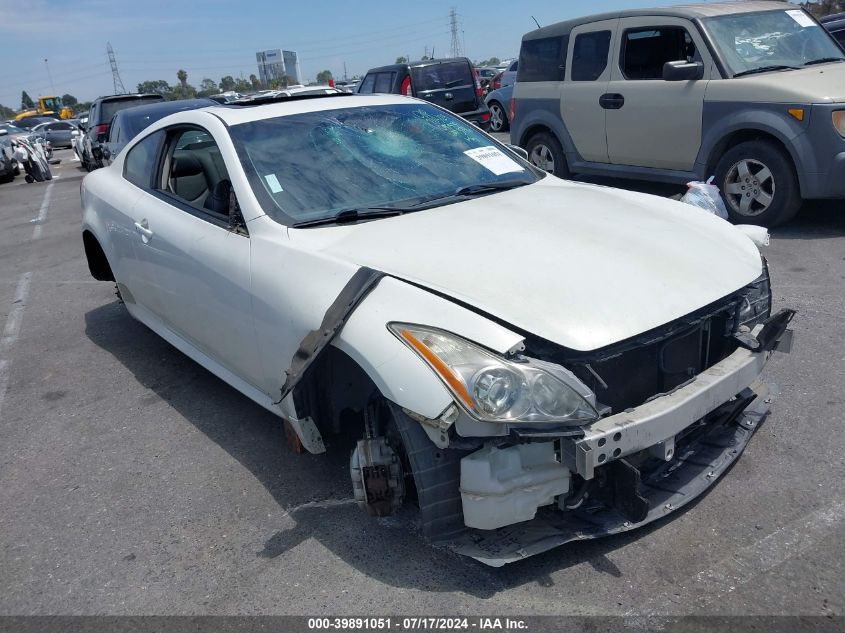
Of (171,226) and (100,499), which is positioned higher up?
(171,226)

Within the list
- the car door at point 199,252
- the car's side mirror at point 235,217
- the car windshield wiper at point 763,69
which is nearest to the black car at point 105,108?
the car door at point 199,252

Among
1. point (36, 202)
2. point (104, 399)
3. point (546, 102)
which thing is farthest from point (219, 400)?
point (36, 202)

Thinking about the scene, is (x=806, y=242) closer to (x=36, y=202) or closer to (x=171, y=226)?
(x=171, y=226)

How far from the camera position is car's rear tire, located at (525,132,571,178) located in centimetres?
847

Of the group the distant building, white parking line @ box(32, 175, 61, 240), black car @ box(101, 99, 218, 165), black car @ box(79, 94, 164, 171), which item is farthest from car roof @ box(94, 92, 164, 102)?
the distant building

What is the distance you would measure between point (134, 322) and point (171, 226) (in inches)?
86.5

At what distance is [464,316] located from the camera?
8.15 ft

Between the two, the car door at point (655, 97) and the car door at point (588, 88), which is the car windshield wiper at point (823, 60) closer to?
the car door at point (655, 97)

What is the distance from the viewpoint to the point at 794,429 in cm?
335

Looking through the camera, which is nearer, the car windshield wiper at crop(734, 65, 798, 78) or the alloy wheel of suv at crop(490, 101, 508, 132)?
the car windshield wiper at crop(734, 65, 798, 78)

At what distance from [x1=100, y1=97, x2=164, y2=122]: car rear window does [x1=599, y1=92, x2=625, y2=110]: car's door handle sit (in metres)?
9.80

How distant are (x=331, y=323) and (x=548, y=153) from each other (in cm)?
656

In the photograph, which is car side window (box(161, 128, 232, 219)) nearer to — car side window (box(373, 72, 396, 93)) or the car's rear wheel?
car side window (box(373, 72, 396, 93))

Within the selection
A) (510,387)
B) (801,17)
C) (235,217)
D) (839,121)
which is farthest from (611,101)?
(510,387)
